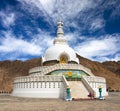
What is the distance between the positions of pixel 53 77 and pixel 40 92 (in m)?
2.84

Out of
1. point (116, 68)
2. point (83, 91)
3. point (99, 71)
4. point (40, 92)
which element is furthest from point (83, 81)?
point (116, 68)

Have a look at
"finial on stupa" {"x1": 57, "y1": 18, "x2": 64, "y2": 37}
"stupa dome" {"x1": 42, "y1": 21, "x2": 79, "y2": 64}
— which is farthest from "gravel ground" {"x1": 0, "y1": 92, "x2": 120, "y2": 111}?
"finial on stupa" {"x1": 57, "y1": 18, "x2": 64, "y2": 37}

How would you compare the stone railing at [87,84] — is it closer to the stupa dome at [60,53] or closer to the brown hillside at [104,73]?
the stupa dome at [60,53]

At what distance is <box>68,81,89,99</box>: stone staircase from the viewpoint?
26.0 metres

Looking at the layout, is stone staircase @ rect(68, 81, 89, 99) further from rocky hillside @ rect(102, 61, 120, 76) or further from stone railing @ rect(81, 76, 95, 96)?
rocky hillside @ rect(102, 61, 120, 76)

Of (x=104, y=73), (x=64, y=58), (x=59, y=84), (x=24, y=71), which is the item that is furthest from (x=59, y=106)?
(x=104, y=73)

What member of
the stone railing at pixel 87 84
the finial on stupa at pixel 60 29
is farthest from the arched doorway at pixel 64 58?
the stone railing at pixel 87 84

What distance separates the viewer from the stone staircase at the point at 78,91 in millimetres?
25953

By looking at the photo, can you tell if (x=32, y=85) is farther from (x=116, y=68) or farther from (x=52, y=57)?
(x=116, y=68)

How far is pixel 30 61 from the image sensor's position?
12200cm

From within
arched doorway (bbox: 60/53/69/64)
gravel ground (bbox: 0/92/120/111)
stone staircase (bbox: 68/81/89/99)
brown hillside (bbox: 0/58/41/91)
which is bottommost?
gravel ground (bbox: 0/92/120/111)

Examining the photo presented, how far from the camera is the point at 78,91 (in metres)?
27.1

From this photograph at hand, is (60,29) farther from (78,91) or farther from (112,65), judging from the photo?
(112,65)

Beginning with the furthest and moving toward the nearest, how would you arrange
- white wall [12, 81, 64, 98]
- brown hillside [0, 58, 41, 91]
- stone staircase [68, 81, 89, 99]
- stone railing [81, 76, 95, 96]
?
brown hillside [0, 58, 41, 91] < white wall [12, 81, 64, 98] < stone railing [81, 76, 95, 96] < stone staircase [68, 81, 89, 99]
